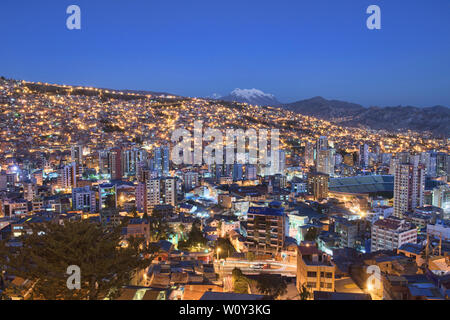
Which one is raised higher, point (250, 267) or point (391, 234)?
point (391, 234)

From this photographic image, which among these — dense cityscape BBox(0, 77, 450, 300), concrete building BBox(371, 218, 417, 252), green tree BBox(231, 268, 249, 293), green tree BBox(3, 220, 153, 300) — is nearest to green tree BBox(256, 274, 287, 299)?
dense cityscape BBox(0, 77, 450, 300)

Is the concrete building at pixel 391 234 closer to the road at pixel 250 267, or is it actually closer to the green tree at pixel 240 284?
Answer: the road at pixel 250 267

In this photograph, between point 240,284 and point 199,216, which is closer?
point 240,284

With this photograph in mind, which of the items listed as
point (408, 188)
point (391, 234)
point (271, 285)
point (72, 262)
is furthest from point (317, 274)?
point (408, 188)

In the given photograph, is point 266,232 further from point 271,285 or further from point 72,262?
point 72,262

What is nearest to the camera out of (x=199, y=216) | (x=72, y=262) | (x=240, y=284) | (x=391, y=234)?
(x=72, y=262)
